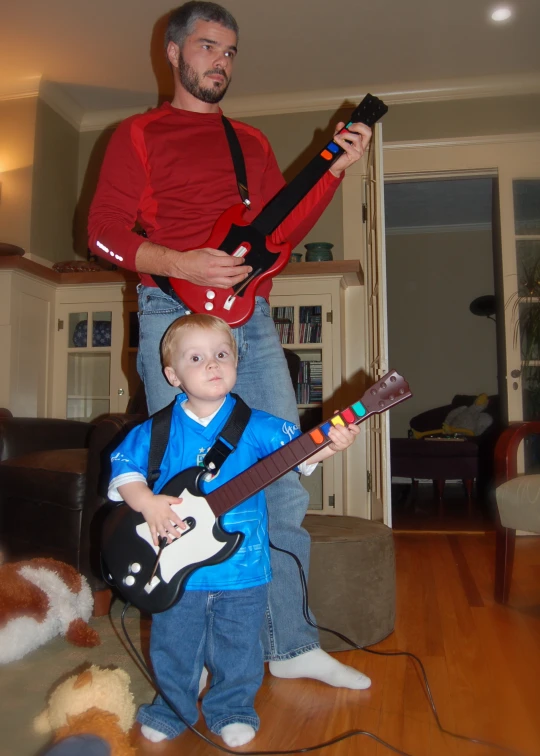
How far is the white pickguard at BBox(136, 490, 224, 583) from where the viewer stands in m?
1.05

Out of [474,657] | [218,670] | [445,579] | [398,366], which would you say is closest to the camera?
[218,670]

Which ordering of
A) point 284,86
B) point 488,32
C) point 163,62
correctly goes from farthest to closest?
point 284,86 < point 163,62 < point 488,32

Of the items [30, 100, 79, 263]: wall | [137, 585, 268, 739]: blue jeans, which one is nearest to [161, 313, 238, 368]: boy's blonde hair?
[137, 585, 268, 739]: blue jeans

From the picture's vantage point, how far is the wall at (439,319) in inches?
255

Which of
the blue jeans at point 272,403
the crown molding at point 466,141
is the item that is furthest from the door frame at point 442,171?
the blue jeans at point 272,403

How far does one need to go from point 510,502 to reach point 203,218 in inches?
50.2

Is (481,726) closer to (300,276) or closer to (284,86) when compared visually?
(300,276)

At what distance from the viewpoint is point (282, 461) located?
3.47 feet

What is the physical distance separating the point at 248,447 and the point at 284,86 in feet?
9.87

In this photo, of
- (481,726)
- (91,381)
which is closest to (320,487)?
(91,381)

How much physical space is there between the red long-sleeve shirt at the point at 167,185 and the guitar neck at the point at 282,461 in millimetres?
436

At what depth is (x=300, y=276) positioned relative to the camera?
10.6ft

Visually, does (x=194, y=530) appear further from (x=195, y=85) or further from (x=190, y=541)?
(x=195, y=85)

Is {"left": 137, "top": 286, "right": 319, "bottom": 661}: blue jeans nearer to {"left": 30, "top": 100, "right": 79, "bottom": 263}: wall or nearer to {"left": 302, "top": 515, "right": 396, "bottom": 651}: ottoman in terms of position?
{"left": 302, "top": 515, "right": 396, "bottom": 651}: ottoman
